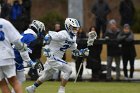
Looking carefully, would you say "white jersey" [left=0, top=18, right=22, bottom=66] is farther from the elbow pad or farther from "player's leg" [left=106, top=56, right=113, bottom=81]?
"player's leg" [left=106, top=56, right=113, bottom=81]

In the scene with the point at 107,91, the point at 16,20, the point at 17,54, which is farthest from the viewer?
the point at 16,20

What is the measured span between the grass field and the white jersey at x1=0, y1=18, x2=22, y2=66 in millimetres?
5379

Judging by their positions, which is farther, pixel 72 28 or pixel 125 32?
pixel 125 32

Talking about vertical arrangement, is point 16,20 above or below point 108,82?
above

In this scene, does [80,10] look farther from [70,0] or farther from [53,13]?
[53,13]

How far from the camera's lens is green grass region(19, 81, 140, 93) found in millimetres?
19098

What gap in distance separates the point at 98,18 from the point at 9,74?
41.2 ft

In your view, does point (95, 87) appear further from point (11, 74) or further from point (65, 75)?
point (11, 74)

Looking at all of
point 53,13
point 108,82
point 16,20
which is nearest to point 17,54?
point 108,82

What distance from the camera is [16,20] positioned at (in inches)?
990

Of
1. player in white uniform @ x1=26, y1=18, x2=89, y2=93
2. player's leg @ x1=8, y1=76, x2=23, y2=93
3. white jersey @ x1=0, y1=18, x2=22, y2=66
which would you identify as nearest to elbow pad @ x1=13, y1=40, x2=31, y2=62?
white jersey @ x1=0, y1=18, x2=22, y2=66

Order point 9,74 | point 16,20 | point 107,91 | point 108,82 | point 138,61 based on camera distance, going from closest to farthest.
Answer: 1. point 9,74
2. point 107,91
3. point 108,82
4. point 16,20
5. point 138,61

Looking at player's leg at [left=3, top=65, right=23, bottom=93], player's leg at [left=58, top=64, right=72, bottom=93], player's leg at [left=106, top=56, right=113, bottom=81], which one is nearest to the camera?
player's leg at [left=3, top=65, right=23, bottom=93]

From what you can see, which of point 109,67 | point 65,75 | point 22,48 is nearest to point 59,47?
point 65,75
